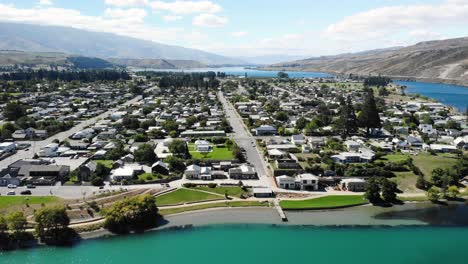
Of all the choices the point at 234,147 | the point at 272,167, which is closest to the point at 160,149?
the point at 234,147

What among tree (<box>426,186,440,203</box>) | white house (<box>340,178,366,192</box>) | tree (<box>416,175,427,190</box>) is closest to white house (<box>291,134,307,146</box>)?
white house (<box>340,178,366,192</box>)

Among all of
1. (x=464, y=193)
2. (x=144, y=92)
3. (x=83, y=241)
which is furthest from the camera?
(x=144, y=92)

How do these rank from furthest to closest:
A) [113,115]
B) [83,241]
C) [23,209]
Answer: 1. [113,115]
2. [23,209]
3. [83,241]

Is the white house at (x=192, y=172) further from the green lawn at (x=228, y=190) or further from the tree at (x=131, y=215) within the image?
the tree at (x=131, y=215)

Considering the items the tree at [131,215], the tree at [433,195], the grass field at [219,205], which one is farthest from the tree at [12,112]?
the tree at [433,195]

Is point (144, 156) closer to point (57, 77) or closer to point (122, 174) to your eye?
point (122, 174)

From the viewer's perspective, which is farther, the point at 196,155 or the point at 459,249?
the point at 196,155

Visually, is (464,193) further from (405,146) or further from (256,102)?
(256,102)
